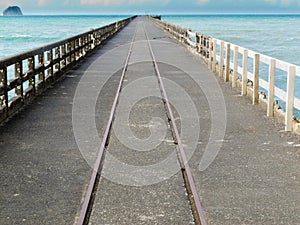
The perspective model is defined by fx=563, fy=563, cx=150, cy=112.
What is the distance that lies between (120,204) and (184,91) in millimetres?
9194

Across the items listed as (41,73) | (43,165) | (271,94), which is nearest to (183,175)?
(43,165)

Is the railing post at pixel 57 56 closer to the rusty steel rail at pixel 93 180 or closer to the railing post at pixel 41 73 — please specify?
the railing post at pixel 41 73

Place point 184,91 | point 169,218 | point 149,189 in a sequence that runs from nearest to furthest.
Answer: point 169,218, point 149,189, point 184,91

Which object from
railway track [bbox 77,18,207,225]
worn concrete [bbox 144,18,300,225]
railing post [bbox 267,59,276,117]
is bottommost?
worn concrete [bbox 144,18,300,225]

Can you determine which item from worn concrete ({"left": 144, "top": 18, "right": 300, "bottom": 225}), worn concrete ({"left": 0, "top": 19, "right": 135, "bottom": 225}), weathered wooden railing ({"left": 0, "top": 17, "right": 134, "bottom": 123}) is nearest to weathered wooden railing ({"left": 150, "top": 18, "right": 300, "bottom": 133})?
worn concrete ({"left": 144, "top": 18, "right": 300, "bottom": 225})

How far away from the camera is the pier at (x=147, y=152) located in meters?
5.89

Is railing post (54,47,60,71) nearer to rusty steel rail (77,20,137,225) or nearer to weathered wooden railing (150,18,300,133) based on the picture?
weathered wooden railing (150,18,300,133)

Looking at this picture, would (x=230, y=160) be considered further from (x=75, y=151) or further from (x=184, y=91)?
(x=184, y=91)

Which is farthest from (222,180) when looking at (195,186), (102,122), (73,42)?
(73,42)

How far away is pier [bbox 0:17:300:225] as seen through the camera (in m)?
5.89

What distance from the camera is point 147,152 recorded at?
8.34 metres

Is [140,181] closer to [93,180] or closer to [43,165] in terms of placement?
[93,180]

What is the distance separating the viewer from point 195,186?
21.8 ft

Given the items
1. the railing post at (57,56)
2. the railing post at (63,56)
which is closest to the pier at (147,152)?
the railing post at (57,56)
